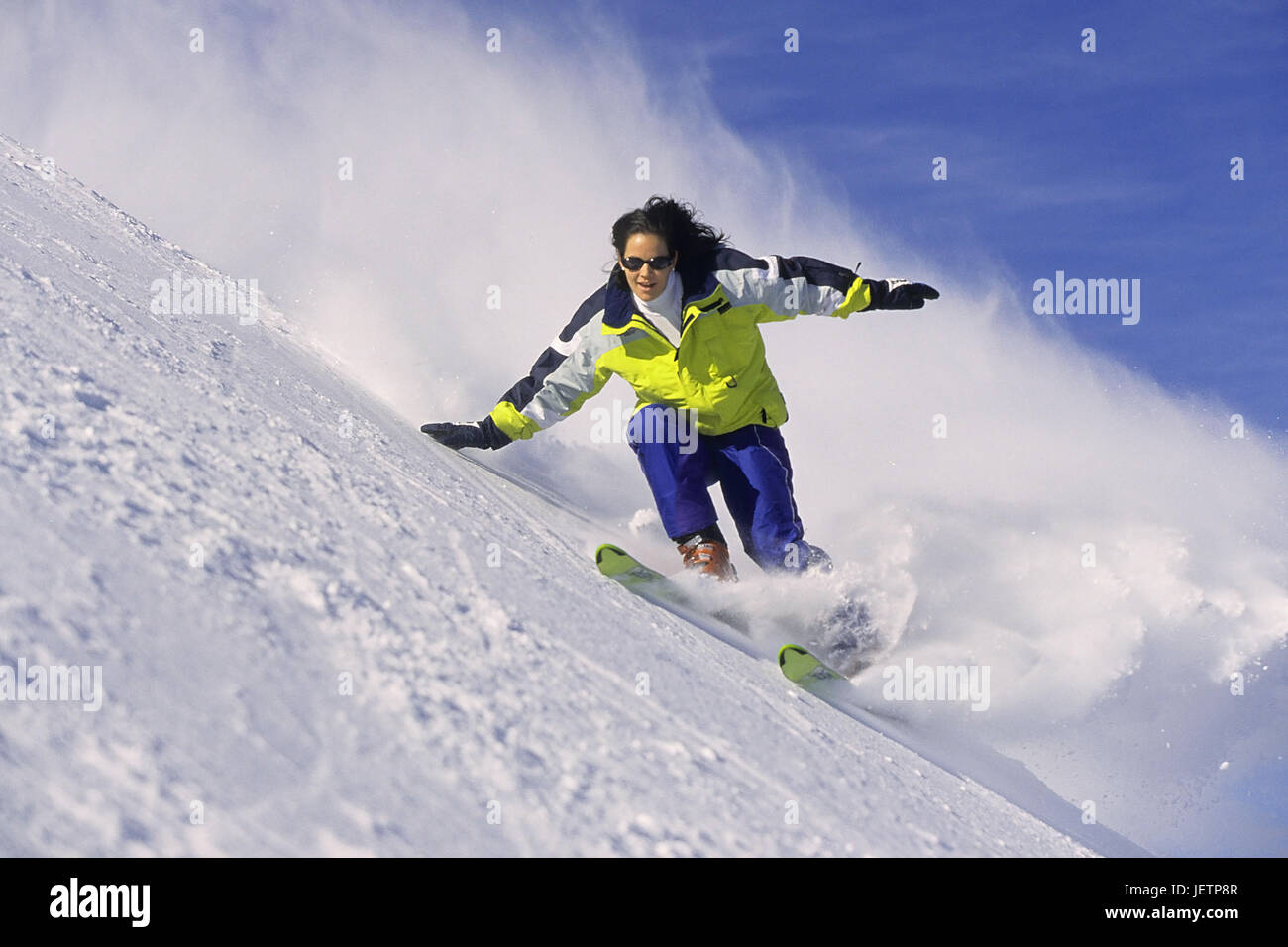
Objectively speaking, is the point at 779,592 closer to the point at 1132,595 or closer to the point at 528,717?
the point at 528,717

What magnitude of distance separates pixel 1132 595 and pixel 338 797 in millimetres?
6169

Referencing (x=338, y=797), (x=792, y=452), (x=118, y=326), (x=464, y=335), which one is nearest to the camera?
(x=338, y=797)

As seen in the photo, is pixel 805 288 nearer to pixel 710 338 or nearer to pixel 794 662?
pixel 710 338

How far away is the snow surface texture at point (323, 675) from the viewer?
4.02 ft

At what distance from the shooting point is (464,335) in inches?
355

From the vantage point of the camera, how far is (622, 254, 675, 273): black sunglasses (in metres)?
3.85

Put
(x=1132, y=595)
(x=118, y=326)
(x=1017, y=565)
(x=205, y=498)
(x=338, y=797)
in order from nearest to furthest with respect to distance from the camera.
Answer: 1. (x=338, y=797)
2. (x=205, y=498)
3. (x=118, y=326)
4. (x=1132, y=595)
5. (x=1017, y=565)

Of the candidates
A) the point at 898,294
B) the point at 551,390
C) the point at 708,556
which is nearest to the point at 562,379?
the point at 551,390

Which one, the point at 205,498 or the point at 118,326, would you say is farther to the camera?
the point at 118,326

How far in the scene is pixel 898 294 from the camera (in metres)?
4.18

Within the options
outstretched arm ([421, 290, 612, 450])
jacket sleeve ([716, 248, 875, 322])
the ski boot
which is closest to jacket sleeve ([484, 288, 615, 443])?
outstretched arm ([421, 290, 612, 450])

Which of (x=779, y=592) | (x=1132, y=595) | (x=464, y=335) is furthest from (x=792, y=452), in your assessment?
(x=779, y=592)

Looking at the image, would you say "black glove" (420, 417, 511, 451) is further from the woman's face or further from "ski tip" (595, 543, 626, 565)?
"ski tip" (595, 543, 626, 565)

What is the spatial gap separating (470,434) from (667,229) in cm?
144
